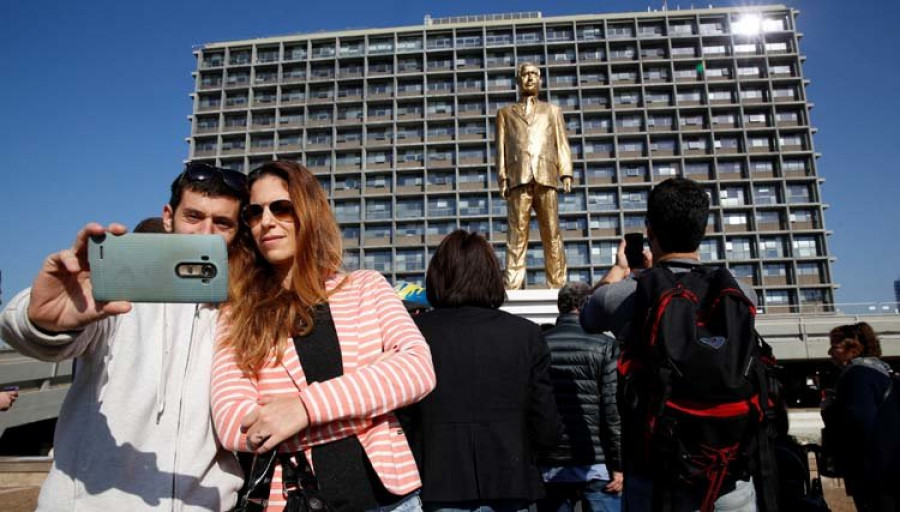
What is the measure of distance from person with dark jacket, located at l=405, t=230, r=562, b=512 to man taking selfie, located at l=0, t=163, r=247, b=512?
669 mm

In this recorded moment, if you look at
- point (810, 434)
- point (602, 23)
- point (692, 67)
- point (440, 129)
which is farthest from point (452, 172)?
point (810, 434)

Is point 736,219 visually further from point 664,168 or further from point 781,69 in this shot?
point 781,69

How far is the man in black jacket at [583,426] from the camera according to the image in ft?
9.57

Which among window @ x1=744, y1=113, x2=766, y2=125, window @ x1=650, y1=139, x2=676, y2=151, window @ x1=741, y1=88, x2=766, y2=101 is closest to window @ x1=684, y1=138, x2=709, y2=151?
window @ x1=650, y1=139, x2=676, y2=151

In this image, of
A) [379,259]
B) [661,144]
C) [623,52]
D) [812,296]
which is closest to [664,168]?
[661,144]

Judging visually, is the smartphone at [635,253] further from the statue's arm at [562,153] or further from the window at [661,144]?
the window at [661,144]

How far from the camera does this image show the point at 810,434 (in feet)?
34.6

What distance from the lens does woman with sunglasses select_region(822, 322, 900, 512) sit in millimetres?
2312

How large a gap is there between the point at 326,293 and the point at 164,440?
52 cm

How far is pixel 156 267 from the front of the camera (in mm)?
966

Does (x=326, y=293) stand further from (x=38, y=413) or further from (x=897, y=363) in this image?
(x=897, y=363)

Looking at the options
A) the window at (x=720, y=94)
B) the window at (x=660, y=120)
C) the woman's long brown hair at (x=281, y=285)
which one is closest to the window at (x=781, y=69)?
the window at (x=720, y=94)

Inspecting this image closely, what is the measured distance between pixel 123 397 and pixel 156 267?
1.57ft

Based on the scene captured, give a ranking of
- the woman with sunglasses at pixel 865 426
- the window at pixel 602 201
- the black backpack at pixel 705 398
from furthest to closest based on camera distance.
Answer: the window at pixel 602 201 → the woman with sunglasses at pixel 865 426 → the black backpack at pixel 705 398
